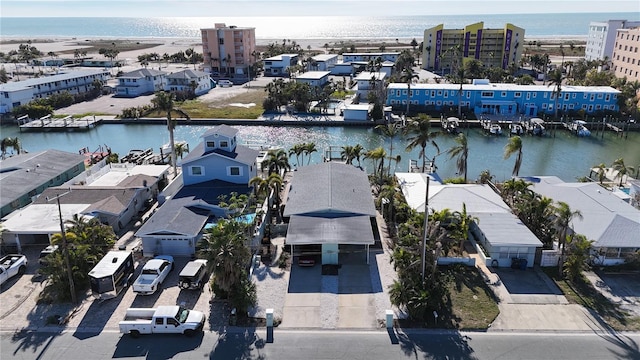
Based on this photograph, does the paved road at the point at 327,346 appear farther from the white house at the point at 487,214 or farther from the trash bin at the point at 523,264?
the white house at the point at 487,214

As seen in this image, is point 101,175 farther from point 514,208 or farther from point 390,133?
point 514,208

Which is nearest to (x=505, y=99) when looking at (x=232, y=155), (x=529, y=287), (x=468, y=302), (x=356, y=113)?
(x=356, y=113)

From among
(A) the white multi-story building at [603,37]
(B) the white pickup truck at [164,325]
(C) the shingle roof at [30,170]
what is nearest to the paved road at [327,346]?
(B) the white pickup truck at [164,325]

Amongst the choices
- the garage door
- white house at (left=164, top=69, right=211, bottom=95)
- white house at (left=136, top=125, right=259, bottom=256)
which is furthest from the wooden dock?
the garage door

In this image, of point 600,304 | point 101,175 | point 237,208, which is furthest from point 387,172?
point 101,175

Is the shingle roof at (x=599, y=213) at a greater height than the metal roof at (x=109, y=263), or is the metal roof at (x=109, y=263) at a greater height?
the shingle roof at (x=599, y=213)

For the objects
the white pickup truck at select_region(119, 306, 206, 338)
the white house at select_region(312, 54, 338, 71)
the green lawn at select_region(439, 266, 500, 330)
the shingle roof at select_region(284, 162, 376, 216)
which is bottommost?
the green lawn at select_region(439, 266, 500, 330)

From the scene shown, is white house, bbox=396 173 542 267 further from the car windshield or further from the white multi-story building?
the white multi-story building

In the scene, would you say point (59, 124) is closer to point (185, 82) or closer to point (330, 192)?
point (185, 82)
